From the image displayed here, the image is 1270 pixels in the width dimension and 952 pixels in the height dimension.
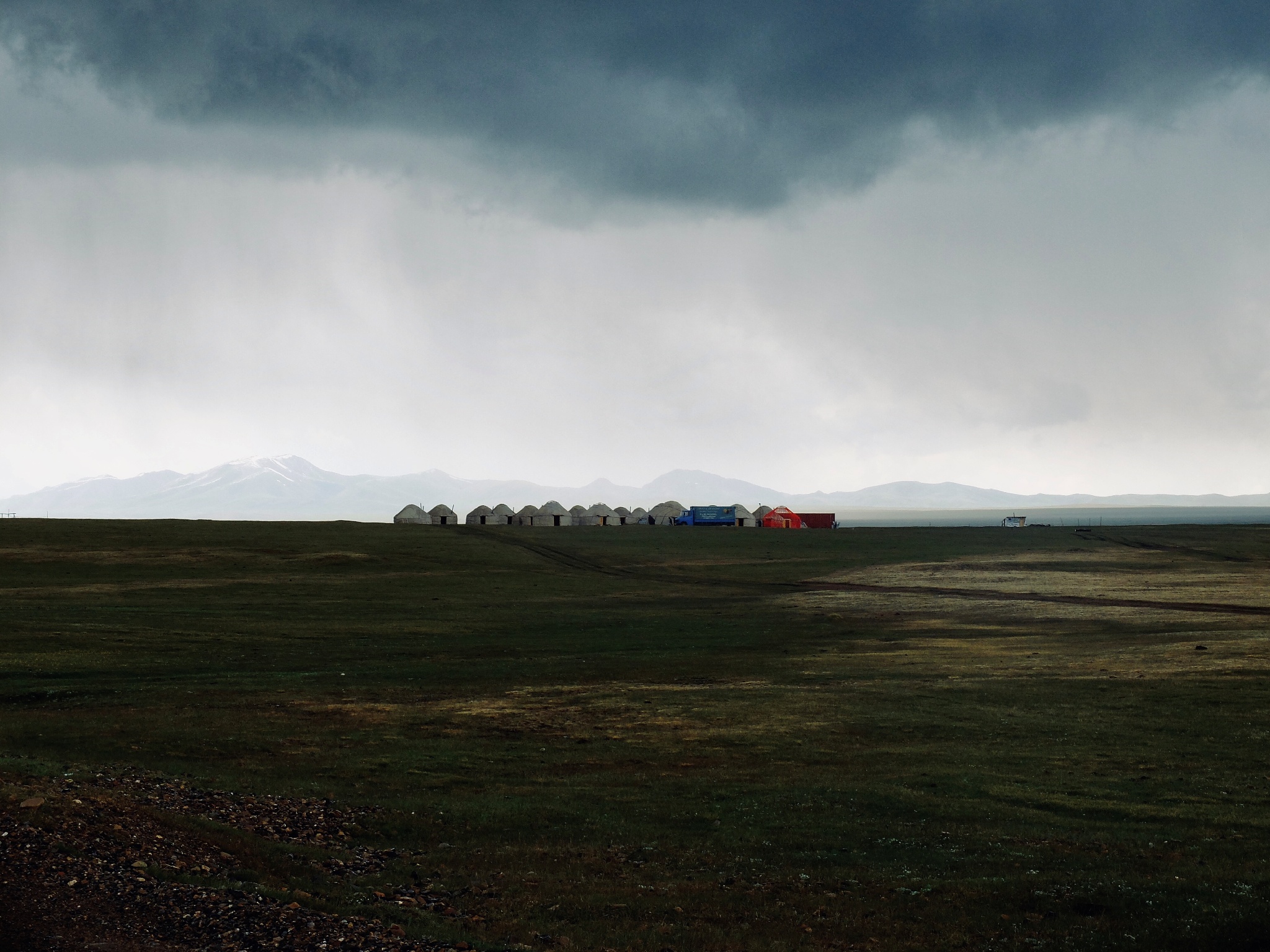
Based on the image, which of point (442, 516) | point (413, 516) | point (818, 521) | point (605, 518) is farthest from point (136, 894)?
point (818, 521)

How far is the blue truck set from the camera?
188625mm

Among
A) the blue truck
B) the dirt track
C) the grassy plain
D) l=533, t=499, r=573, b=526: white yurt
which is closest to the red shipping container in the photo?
the blue truck

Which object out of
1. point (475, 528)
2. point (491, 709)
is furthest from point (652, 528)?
point (491, 709)

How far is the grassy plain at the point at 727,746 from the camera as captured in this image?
1692 centimetres

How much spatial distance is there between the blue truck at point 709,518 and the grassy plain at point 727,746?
113m

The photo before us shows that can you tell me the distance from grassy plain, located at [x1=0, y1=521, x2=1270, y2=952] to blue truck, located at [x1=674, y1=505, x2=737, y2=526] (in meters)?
113

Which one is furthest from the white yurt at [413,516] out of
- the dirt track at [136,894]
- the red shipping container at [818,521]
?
the dirt track at [136,894]

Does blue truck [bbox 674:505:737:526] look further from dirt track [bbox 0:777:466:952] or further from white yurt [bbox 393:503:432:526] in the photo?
dirt track [bbox 0:777:466:952]

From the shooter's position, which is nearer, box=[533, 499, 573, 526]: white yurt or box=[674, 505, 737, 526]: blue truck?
box=[674, 505, 737, 526]: blue truck

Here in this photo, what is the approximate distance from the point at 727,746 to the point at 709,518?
161m

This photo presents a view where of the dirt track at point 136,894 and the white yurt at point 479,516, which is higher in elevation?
the white yurt at point 479,516

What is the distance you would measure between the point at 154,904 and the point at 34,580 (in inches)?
3116

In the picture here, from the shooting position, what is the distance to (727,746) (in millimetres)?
29766

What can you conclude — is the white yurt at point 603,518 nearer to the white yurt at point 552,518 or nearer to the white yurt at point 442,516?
the white yurt at point 552,518
